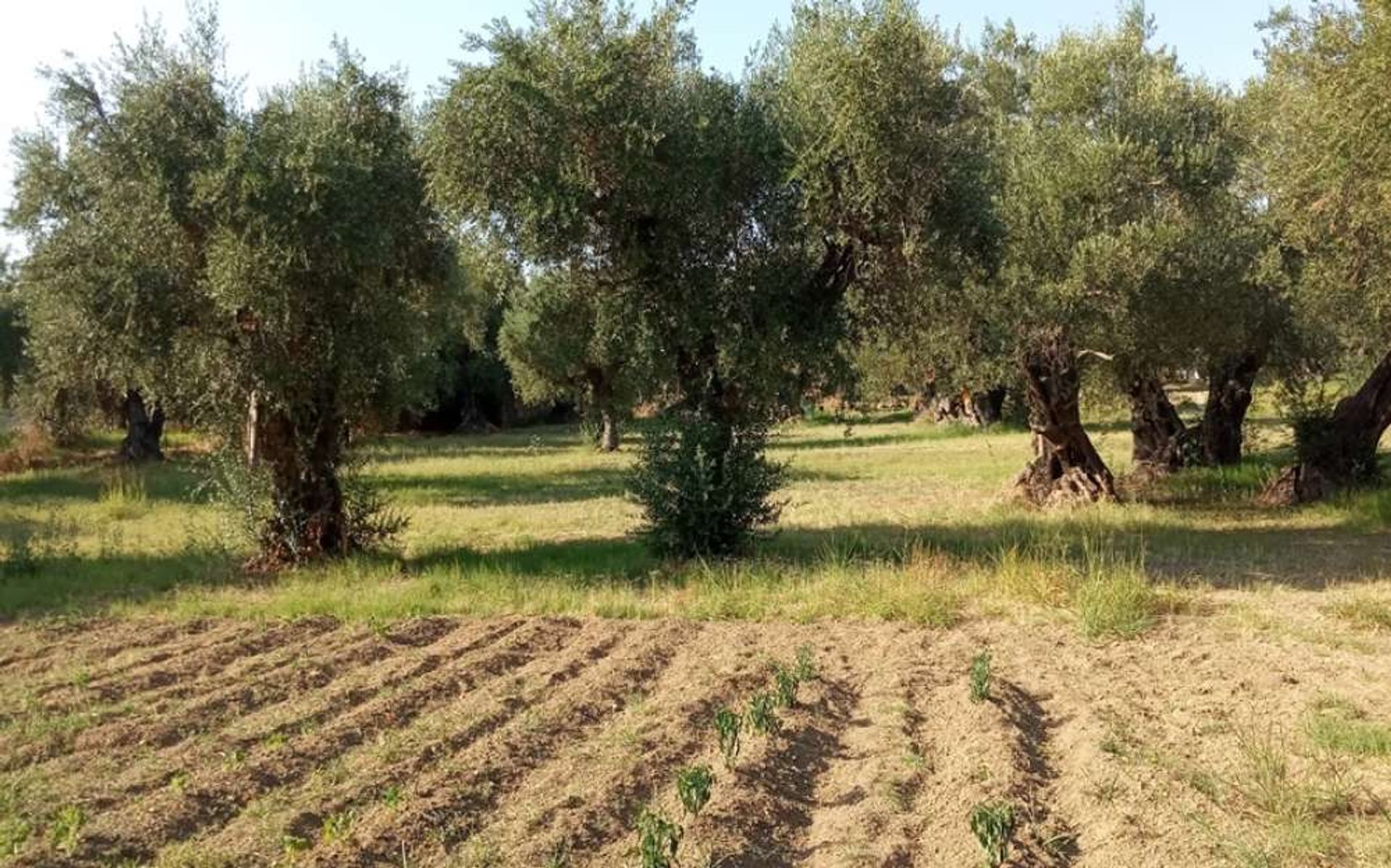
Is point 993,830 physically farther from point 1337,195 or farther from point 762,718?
point 1337,195

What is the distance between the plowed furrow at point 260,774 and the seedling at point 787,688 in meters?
2.49

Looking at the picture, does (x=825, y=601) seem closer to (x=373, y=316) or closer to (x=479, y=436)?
(x=373, y=316)

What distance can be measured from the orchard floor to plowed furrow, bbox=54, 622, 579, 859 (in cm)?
2

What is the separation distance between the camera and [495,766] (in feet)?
21.6

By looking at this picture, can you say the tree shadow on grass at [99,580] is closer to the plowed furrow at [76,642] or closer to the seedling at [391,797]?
the plowed furrow at [76,642]

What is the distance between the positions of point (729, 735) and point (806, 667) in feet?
6.34

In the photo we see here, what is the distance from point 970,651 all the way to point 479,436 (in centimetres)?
4693

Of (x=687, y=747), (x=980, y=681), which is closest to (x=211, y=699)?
(x=687, y=747)

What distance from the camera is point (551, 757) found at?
6.84 m

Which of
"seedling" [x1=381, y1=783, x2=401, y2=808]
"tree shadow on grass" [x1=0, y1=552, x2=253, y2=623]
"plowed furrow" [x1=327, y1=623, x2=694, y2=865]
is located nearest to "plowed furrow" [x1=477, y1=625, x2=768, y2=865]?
"plowed furrow" [x1=327, y1=623, x2=694, y2=865]

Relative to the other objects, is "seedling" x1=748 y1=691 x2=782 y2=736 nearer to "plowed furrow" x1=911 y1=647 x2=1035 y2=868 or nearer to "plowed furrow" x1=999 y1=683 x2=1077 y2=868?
"plowed furrow" x1=911 y1=647 x2=1035 y2=868

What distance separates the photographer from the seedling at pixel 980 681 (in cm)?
789

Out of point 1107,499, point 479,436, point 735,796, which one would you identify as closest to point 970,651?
point 735,796

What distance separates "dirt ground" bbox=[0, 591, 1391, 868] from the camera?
18.2 ft
